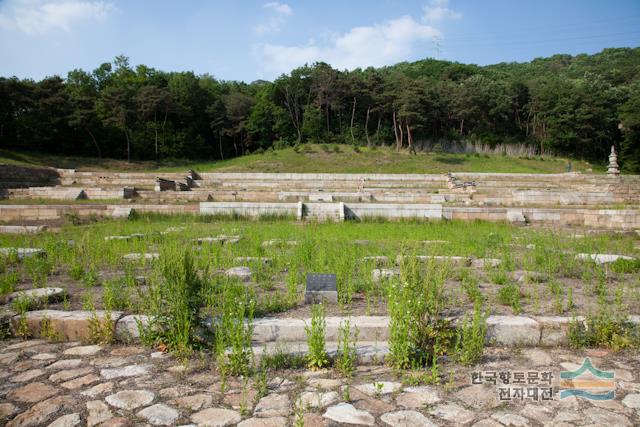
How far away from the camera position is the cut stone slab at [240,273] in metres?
5.74

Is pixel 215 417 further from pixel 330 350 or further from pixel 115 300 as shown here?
pixel 115 300

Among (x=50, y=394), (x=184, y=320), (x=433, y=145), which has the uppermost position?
(x=433, y=145)

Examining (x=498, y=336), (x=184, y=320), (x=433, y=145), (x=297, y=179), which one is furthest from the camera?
(x=433, y=145)

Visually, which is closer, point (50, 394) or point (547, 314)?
point (50, 394)

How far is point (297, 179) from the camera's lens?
2680 centimetres

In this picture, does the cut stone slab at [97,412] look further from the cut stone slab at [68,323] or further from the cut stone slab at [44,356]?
the cut stone slab at [68,323]

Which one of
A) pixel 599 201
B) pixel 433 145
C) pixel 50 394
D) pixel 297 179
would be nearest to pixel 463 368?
pixel 50 394

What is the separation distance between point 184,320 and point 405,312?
5.93 feet

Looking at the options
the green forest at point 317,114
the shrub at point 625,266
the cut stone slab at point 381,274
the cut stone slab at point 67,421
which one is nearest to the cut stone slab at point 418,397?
the cut stone slab at point 67,421

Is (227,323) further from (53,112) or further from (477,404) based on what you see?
(53,112)

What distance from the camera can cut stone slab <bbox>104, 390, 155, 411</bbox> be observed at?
277cm

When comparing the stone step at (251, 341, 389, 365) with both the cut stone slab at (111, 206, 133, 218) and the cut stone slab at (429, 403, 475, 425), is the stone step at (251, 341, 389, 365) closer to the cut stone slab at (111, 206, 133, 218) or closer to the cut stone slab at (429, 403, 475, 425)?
the cut stone slab at (429, 403, 475, 425)

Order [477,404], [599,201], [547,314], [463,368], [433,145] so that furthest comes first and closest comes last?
1. [433,145]
2. [599,201]
3. [547,314]
4. [463,368]
5. [477,404]

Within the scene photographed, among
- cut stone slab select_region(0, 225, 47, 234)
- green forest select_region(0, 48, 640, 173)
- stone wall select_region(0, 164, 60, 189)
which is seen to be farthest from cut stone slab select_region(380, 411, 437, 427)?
green forest select_region(0, 48, 640, 173)
